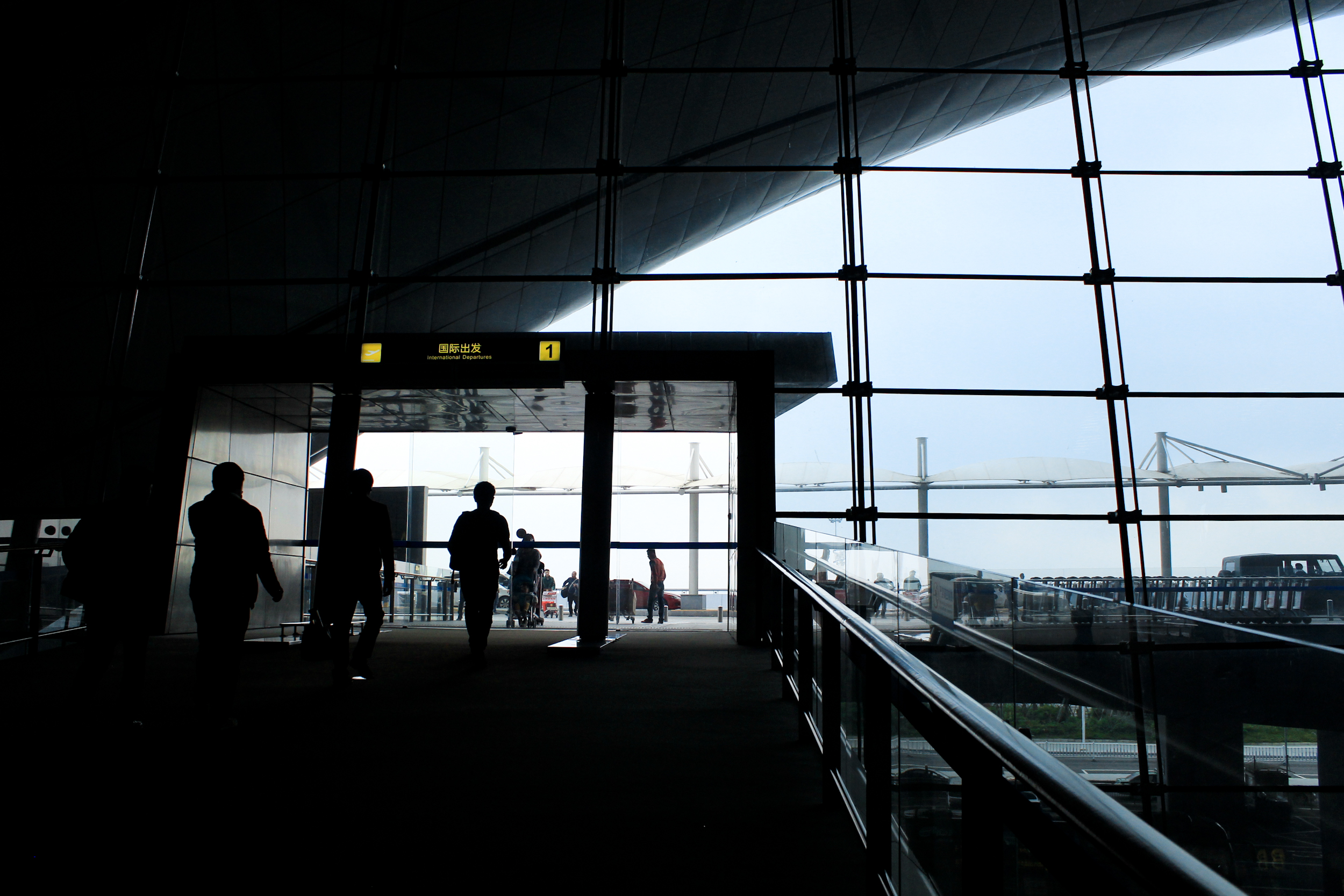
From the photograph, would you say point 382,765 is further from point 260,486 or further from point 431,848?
point 260,486

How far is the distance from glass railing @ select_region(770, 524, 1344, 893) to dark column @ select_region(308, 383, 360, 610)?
545 centimetres

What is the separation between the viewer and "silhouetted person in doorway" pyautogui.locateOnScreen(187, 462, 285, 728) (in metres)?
4.19

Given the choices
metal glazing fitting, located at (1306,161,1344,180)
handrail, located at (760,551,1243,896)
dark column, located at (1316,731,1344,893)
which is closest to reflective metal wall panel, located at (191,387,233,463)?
handrail, located at (760,551,1243,896)

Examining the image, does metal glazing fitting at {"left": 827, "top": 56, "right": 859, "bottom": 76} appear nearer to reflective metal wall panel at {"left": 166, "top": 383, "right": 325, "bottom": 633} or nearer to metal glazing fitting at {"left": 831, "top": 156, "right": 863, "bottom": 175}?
metal glazing fitting at {"left": 831, "top": 156, "right": 863, "bottom": 175}

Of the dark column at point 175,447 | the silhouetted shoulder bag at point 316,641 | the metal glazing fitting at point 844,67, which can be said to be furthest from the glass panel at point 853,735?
the metal glazing fitting at point 844,67

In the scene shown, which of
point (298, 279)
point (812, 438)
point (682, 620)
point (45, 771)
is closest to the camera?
point (45, 771)

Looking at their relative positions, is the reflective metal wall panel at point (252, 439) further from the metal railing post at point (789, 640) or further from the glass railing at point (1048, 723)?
the glass railing at point (1048, 723)

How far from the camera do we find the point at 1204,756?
354cm

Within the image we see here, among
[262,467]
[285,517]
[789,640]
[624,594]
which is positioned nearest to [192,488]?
[262,467]

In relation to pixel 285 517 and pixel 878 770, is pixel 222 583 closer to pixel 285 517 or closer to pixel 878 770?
pixel 878 770

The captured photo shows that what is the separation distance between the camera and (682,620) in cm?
1352

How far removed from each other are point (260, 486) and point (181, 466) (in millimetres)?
1052

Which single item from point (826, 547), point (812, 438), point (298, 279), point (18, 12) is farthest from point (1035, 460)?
point (18, 12)

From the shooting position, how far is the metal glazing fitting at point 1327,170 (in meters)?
10.1
